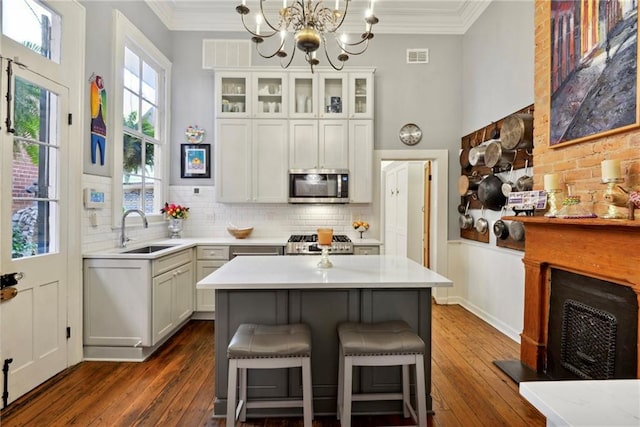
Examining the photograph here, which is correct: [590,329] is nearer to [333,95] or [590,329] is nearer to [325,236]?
[325,236]

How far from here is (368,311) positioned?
208 centimetres

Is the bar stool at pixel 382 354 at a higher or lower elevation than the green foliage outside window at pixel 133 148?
lower

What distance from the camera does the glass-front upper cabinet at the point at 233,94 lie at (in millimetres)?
4227

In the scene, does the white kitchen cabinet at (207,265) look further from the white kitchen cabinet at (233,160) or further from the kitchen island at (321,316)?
the kitchen island at (321,316)

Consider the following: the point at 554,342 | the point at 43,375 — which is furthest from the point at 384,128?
the point at 43,375

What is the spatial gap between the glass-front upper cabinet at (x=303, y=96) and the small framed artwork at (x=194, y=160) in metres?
1.31

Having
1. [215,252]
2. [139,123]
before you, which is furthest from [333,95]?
[215,252]

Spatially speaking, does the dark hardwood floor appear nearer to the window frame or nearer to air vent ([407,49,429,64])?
the window frame

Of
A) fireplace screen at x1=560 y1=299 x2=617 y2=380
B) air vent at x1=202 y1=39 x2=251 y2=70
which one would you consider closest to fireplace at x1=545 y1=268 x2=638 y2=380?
fireplace screen at x1=560 y1=299 x2=617 y2=380

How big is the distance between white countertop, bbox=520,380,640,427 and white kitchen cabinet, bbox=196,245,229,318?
11.5 feet

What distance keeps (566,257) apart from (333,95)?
10.4 feet

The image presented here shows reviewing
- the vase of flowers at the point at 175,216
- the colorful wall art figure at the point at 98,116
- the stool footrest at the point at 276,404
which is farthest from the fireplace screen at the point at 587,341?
the vase of flowers at the point at 175,216

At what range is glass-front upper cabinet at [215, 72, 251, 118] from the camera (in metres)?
4.23

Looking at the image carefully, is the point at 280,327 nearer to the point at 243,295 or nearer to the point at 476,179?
the point at 243,295
